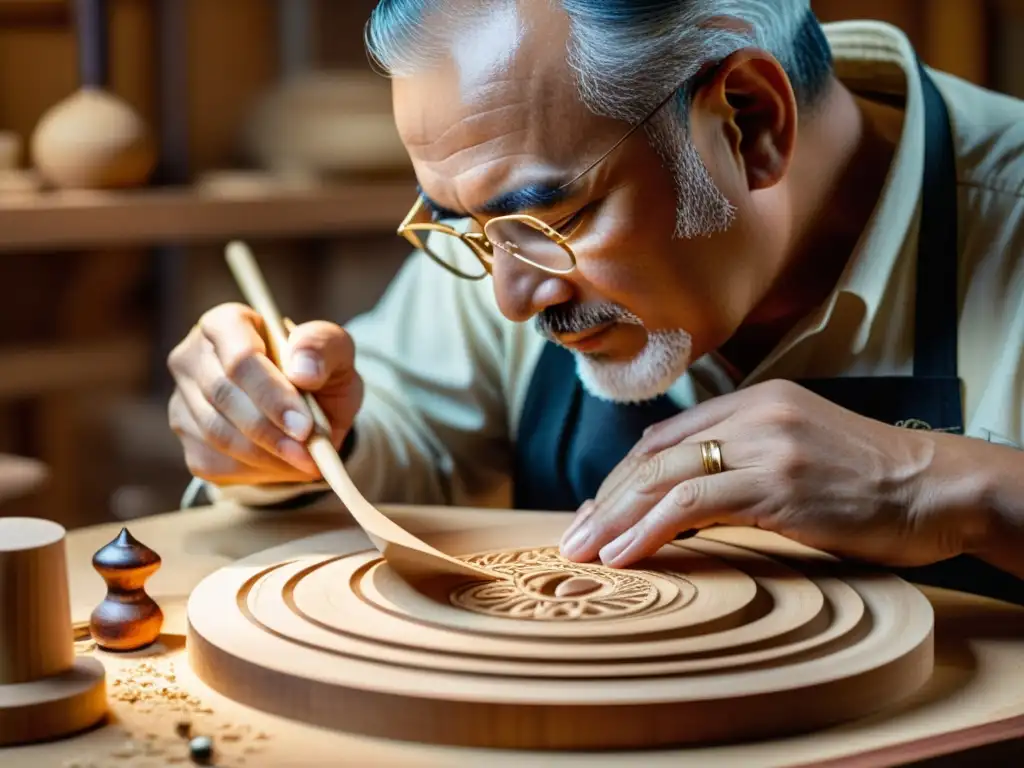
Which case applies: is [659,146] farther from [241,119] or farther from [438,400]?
[241,119]

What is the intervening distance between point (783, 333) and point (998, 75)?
237 centimetres

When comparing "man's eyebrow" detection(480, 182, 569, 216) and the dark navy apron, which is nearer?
"man's eyebrow" detection(480, 182, 569, 216)

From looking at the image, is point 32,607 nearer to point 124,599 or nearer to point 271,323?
point 124,599

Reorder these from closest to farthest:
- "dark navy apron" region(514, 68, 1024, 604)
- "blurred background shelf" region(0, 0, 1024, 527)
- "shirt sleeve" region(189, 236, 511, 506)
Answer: "dark navy apron" region(514, 68, 1024, 604)
"shirt sleeve" region(189, 236, 511, 506)
"blurred background shelf" region(0, 0, 1024, 527)

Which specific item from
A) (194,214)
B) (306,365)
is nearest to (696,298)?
(306,365)

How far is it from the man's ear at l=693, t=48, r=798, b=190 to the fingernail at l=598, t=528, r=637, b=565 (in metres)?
0.49

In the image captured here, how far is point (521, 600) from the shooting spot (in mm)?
1361

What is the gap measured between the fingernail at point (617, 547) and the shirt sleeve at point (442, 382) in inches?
26.8

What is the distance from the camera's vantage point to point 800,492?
57.4 inches

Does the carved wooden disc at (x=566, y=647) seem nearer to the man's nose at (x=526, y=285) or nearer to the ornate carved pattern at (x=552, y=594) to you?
the ornate carved pattern at (x=552, y=594)

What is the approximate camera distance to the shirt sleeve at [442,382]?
2.17 meters

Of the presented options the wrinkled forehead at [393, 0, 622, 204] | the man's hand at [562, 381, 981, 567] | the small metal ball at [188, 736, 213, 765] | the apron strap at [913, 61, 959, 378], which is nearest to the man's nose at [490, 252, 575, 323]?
the wrinkled forehead at [393, 0, 622, 204]

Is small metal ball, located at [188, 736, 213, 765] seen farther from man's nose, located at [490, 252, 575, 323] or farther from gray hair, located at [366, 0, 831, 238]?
gray hair, located at [366, 0, 831, 238]

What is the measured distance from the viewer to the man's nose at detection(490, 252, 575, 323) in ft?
5.27
